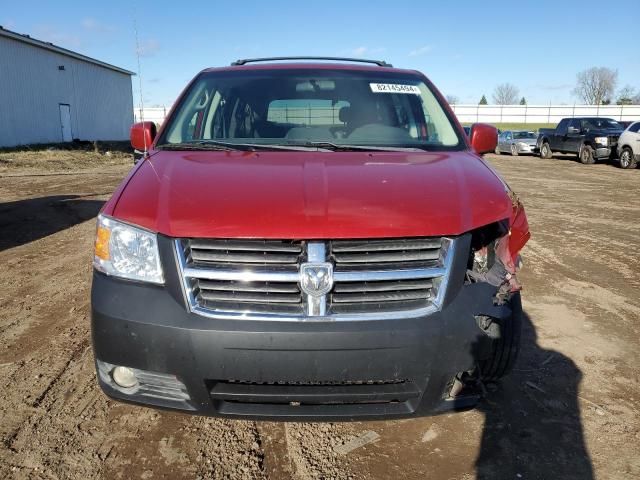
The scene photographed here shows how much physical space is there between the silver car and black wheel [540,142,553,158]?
1.32 m

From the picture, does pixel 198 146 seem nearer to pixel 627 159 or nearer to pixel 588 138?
pixel 627 159

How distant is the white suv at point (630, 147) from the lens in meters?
17.2

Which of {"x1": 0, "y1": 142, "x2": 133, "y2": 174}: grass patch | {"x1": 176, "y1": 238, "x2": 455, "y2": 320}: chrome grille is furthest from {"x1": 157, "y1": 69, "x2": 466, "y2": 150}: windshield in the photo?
{"x1": 0, "y1": 142, "x2": 133, "y2": 174}: grass patch

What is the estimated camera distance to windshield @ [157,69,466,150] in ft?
10.8

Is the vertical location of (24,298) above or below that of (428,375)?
below

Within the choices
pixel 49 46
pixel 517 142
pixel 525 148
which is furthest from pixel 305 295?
pixel 49 46

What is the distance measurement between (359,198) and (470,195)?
0.54 metres

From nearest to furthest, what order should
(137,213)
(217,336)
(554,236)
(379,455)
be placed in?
(217,336), (137,213), (379,455), (554,236)

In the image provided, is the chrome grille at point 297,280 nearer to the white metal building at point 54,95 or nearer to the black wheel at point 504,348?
the black wheel at point 504,348

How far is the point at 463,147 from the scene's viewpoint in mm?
3242

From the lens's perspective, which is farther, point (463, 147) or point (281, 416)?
point (463, 147)

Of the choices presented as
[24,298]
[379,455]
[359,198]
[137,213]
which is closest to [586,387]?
[379,455]

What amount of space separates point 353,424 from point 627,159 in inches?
733

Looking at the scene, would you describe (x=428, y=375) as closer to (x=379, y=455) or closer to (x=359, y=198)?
(x=379, y=455)
